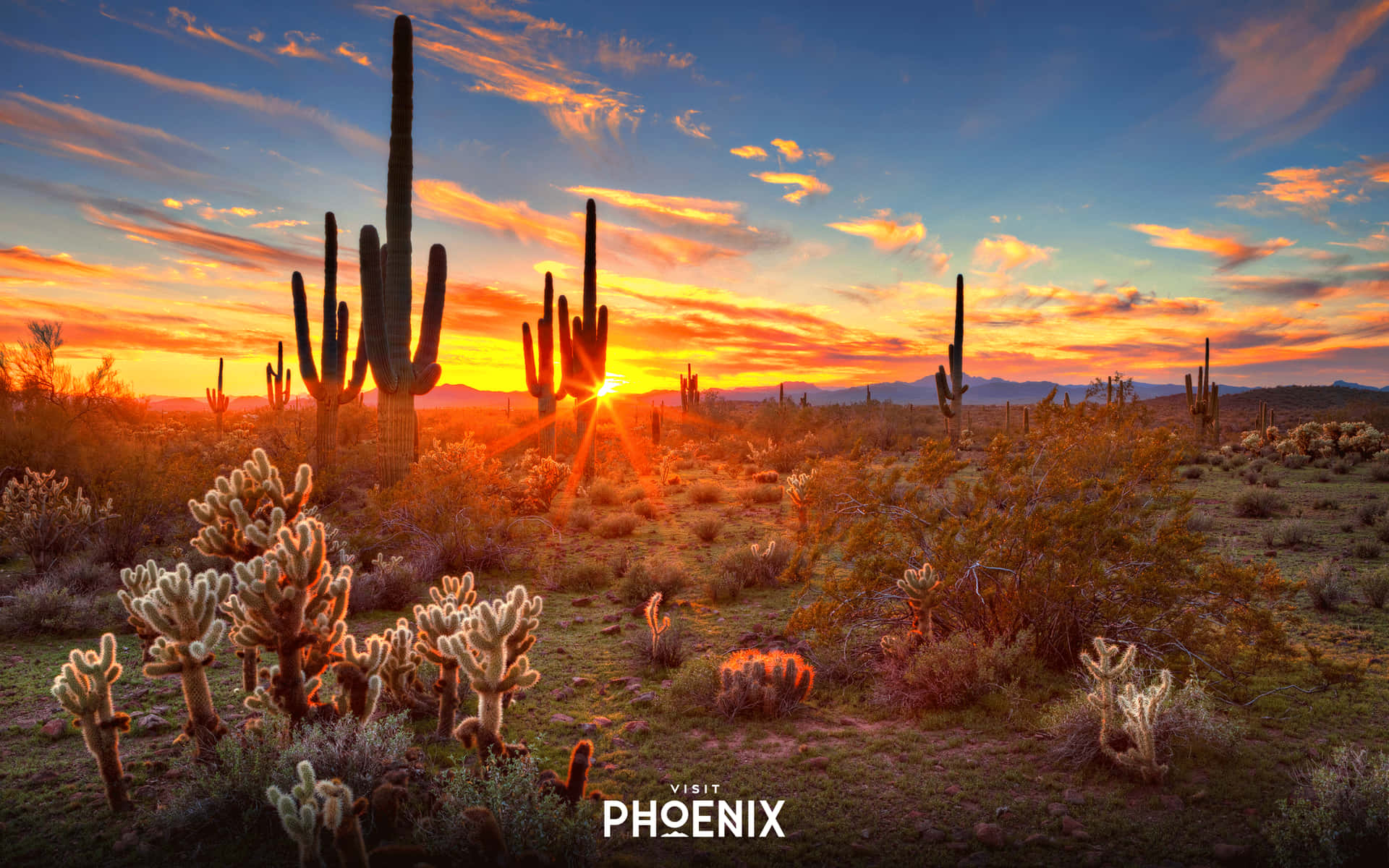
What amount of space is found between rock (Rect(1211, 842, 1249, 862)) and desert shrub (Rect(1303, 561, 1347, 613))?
6.20 metres

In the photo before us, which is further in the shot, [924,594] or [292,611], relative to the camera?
[924,594]

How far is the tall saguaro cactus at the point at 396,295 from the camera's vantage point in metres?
13.0

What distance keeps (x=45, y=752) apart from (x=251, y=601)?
2640mm

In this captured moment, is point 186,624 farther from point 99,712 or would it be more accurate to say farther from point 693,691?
point 693,691

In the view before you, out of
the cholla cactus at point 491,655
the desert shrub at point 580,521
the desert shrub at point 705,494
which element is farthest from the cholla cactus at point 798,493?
the cholla cactus at point 491,655

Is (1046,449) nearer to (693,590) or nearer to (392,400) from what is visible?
(693,590)

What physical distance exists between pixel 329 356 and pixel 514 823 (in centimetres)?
1897

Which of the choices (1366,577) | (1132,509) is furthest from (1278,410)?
(1132,509)

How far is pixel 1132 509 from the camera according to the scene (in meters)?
6.36

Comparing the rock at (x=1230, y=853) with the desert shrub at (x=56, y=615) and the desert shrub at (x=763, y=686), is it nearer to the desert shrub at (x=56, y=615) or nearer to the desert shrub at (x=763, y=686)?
the desert shrub at (x=763, y=686)

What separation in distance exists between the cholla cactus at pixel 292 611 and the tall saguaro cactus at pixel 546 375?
17.5 meters

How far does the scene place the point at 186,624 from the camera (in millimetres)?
3855

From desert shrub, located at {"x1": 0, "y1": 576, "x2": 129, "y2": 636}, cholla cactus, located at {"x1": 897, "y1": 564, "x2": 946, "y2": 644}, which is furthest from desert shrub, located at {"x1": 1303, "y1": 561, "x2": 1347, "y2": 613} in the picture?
desert shrub, located at {"x1": 0, "y1": 576, "x2": 129, "y2": 636}

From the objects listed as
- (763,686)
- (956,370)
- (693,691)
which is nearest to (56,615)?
(693,691)
